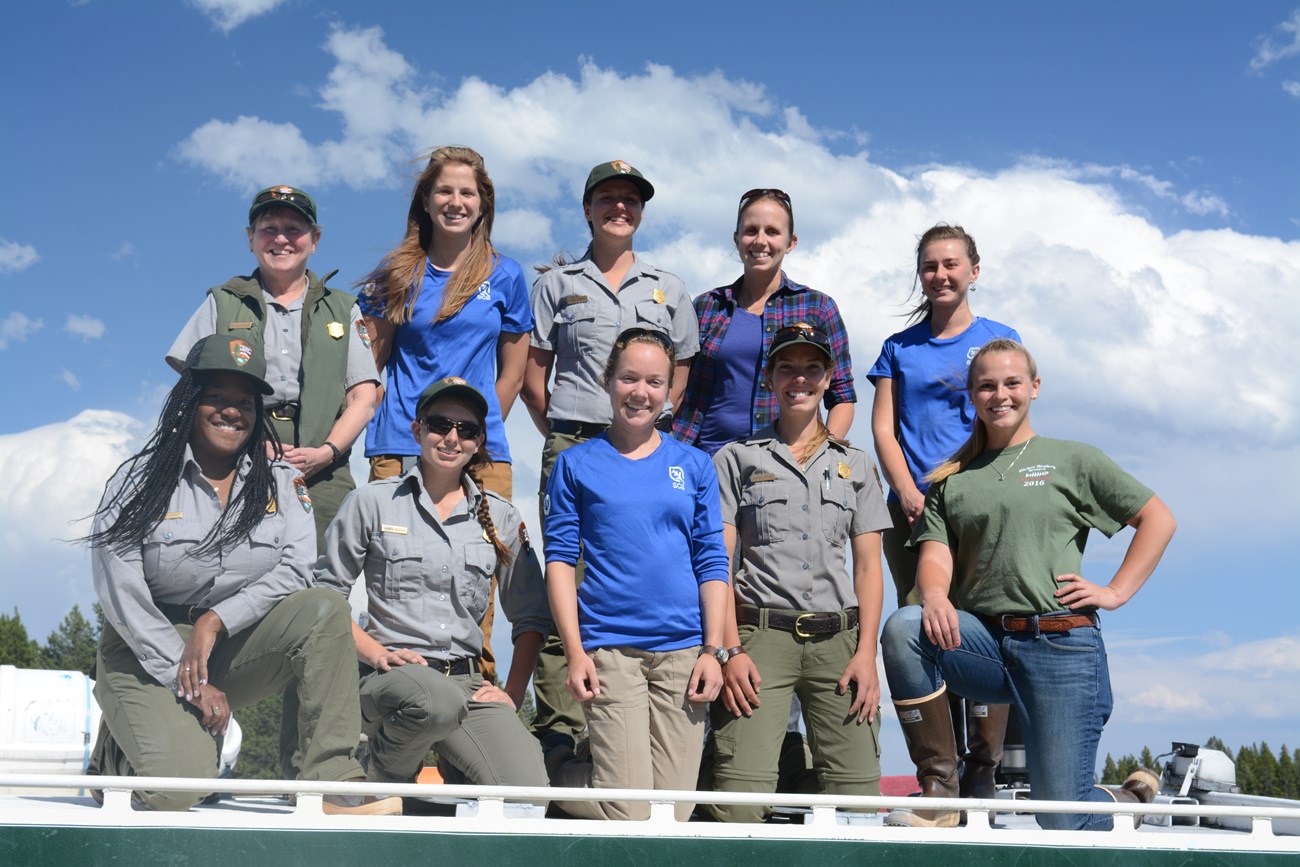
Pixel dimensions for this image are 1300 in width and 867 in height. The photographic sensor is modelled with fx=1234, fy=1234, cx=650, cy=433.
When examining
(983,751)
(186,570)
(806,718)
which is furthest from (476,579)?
(983,751)

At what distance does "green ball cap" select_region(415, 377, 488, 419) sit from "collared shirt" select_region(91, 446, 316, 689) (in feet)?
2.46

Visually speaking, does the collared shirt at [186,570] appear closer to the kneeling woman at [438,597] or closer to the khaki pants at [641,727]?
the kneeling woman at [438,597]

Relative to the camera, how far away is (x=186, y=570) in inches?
205

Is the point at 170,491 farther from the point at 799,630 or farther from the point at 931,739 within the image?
the point at 931,739

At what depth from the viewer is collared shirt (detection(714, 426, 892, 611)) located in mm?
5527

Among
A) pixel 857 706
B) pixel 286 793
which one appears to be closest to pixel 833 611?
pixel 857 706

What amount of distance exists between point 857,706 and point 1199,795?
2.82 m

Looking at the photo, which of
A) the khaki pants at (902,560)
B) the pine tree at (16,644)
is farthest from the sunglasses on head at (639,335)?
the pine tree at (16,644)

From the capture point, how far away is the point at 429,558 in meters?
5.33

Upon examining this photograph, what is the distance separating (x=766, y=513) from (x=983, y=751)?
6.86 feet

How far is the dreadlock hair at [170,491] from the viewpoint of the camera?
17.0ft

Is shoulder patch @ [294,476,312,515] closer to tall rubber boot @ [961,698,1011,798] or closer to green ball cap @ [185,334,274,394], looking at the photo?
green ball cap @ [185,334,274,394]

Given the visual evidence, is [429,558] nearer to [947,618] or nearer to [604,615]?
[604,615]

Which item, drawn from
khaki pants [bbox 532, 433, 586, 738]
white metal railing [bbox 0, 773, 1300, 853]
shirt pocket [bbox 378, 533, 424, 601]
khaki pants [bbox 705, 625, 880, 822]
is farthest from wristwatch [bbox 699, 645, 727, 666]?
shirt pocket [bbox 378, 533, 424, 601]
